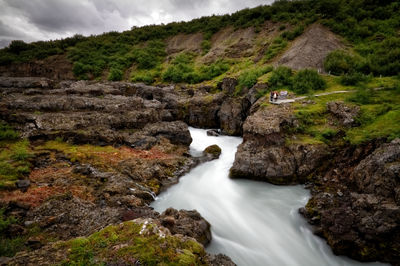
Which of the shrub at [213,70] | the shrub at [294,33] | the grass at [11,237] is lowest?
the grass at [11,237]

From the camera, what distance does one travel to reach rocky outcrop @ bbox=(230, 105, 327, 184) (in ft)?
54.2

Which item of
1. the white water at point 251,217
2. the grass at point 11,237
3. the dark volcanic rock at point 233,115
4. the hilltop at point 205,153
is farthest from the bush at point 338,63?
the grass at point 11,237

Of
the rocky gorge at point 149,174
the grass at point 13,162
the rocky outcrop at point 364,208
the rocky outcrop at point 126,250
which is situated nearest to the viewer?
the rocky outcrop at point 126,250

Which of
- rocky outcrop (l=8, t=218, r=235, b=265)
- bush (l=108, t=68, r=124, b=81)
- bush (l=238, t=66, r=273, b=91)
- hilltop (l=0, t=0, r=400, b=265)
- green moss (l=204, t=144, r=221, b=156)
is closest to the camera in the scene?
rocky outcrop (l=8, t=218, r=235, b=265)

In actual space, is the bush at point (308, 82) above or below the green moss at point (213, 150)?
above

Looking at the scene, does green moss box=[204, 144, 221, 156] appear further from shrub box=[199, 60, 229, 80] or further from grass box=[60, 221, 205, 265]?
shrub box=[199, 60, 229, 80]

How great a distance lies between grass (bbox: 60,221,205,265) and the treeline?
32.9m

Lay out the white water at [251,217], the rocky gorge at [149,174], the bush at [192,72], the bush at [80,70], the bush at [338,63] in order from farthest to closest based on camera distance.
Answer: the bush at [80,70], the bush at [192,72], the bush at [338,63], the white water at [251,217], the rocky gorge at [149,174]

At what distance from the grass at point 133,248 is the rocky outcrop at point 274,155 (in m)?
11.0

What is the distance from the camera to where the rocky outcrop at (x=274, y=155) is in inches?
650

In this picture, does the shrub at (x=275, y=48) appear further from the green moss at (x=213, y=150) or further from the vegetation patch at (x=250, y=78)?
the green moss at (x=213, y=150)

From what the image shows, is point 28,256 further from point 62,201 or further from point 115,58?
point 115,58

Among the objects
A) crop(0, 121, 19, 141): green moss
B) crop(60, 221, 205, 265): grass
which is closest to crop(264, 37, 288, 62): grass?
crop(0, 121, 19, 141): green moss

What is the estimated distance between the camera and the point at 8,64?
182 feet
